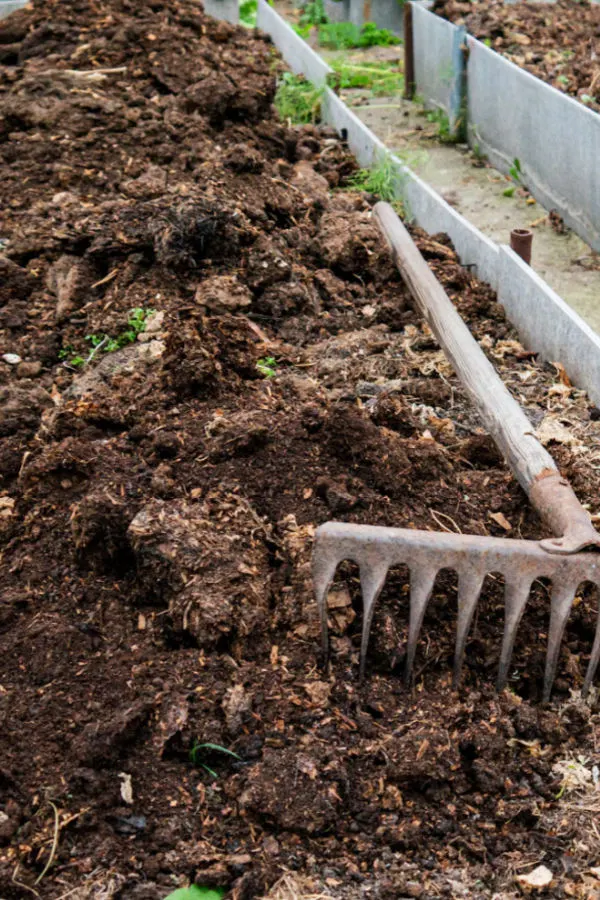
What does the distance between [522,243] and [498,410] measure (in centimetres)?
170

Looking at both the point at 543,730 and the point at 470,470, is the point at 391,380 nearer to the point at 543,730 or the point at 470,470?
the point at 470,470

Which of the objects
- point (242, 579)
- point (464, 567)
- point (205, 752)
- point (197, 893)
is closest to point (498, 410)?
point (464, 567)

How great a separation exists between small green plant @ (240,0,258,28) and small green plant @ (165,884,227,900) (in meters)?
11.1

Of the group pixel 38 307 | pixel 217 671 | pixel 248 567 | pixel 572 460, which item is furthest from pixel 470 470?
pixel 38 307

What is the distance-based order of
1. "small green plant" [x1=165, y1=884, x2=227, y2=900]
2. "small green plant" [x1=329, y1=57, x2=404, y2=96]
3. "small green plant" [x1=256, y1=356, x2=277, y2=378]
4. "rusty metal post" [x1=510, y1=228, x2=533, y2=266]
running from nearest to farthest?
"small green plant" [x1=165, y1=884, x2=227, y2=900] → "small green plant" [x1=256, y1=356, x2=277, y2=378] → "rusty metal post" [x1=510, y1=228, x2=533, y2=266] → "small green plant" [x1=329, y1=57, x2=404, y2=96]

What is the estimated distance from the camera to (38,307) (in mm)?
5059

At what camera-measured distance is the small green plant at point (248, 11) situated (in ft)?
38.9

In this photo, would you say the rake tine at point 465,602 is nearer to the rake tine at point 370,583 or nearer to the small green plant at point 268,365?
the rake tine at point 370,583

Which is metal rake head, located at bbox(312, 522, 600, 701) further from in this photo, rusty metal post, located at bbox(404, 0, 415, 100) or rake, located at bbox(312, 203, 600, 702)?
rusty metal post, located at bbox(404, 0, 415, 100)

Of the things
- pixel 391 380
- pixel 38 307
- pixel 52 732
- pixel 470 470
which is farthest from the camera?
pixel 38 307

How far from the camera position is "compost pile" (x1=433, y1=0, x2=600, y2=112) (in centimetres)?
797

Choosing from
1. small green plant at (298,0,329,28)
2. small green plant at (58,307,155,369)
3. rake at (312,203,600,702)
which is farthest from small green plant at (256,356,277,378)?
small green plant at (298,0,329,28)

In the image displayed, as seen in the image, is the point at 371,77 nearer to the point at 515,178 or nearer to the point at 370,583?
the point at 515,178

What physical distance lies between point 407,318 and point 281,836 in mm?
3195
